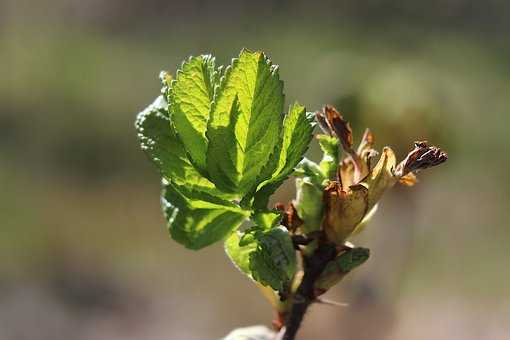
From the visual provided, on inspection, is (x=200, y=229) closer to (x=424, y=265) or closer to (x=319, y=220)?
(x=319, y=220)

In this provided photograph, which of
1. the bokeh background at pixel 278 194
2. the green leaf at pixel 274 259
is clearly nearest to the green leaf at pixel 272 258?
the green leaf at pixel 274 259

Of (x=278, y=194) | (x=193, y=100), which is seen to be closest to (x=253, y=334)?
(x=193, y=100)

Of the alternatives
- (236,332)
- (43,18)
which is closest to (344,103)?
(236,332)

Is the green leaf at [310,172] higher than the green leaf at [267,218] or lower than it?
higher

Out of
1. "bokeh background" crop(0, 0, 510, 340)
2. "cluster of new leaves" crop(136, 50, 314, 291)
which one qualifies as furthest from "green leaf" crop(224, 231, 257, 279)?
"bokeh background" crop(0, 0, 510, 340)

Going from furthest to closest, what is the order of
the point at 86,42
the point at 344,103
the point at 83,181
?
the point at 86,42
the point at 83,181
the point at 344,103

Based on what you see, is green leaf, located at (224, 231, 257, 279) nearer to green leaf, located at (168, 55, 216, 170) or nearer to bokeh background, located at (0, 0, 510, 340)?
green leaf, located at (168, 55, 216, 170)

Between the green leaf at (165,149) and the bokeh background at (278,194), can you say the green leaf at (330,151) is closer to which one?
the green leaf at (165,149)
